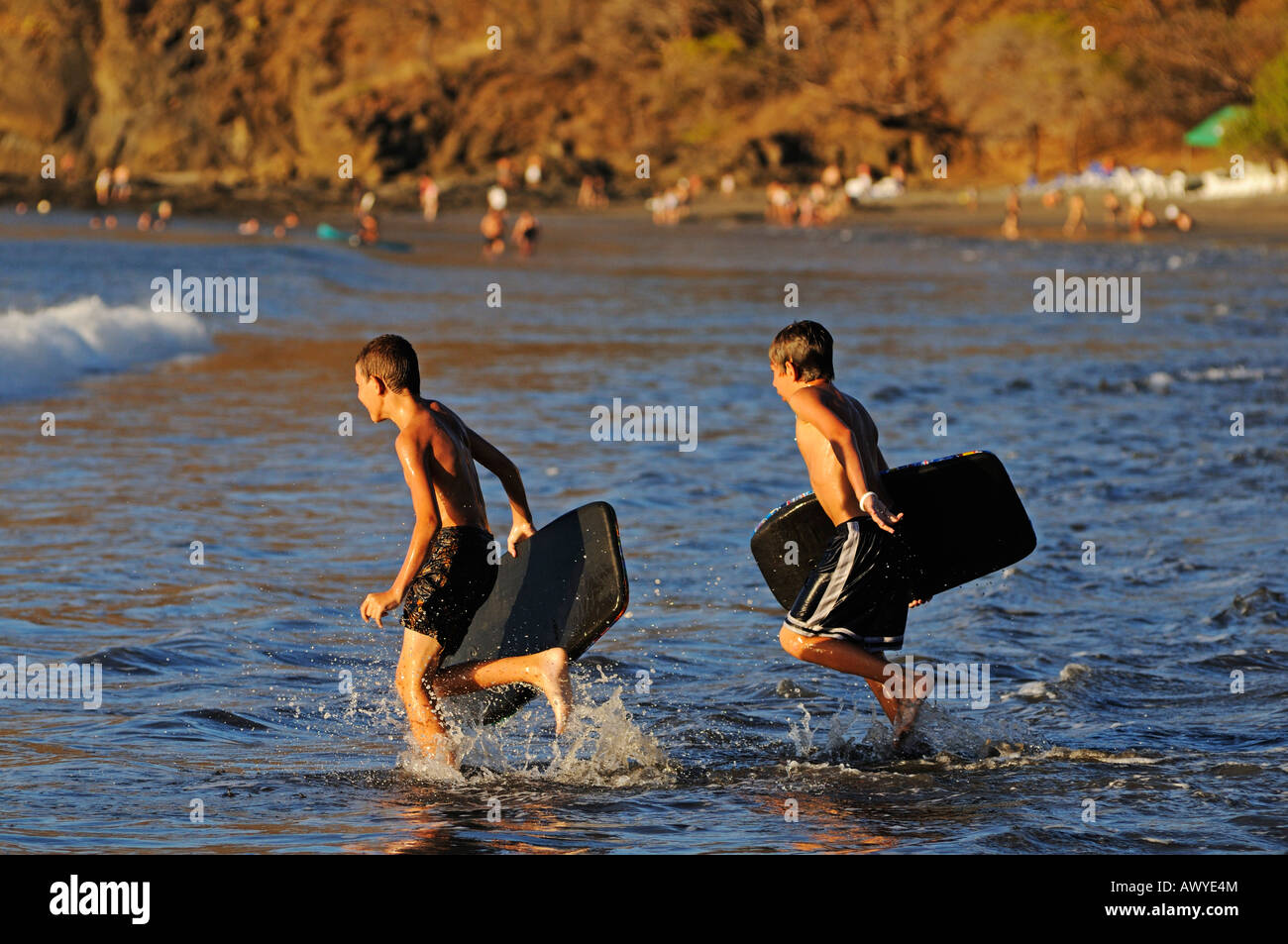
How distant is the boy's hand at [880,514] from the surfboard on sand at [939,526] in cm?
49

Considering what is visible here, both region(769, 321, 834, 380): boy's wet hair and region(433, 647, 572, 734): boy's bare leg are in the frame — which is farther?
region(769, 321, 834, 380): boy's wet hair

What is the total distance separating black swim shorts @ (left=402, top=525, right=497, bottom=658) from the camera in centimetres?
566

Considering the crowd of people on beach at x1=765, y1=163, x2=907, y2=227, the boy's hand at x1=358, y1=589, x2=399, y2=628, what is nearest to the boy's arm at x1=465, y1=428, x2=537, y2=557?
the boy's hand at x1=358, y1=589, x2=399, y2=628

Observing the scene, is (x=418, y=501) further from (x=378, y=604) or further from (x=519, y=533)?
(x=519, y=533)

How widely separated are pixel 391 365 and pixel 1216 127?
54777mm

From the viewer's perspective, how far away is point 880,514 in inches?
221

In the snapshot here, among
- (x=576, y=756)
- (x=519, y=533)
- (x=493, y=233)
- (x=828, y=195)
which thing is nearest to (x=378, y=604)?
(x=519, y=533)

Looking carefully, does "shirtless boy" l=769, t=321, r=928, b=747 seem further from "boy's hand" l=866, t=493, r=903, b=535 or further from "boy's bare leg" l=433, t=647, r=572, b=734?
"boy's bare leg" l=433, t=647, r=572, b=734

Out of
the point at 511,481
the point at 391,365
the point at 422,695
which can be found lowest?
the point at 422,695

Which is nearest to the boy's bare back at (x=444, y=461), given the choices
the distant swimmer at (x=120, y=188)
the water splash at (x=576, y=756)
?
the water splash at (x=576, y=756)

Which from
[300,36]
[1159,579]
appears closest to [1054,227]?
[1159,579]

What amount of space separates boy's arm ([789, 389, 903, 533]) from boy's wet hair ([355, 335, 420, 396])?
1.32 metres

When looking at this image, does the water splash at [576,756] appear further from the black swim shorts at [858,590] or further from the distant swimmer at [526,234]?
the distant swimmer at [526,234]

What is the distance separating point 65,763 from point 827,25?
3008 inches
